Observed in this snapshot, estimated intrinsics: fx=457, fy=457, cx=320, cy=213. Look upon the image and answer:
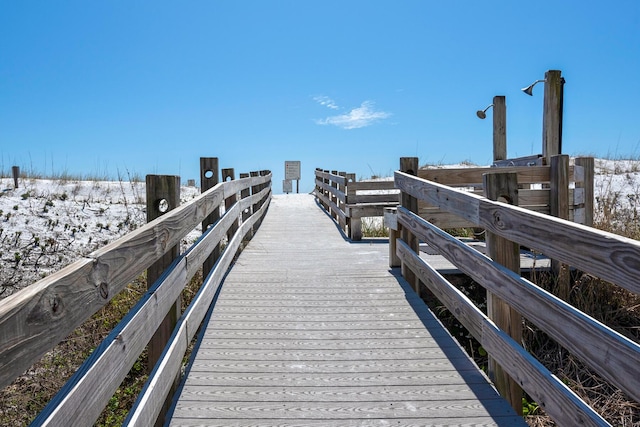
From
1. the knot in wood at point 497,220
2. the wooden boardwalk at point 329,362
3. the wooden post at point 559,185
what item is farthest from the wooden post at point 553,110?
the knot in wood at point 497,220

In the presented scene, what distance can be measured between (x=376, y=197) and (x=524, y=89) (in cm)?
407

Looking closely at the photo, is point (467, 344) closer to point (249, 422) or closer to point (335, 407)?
point (335, 407)

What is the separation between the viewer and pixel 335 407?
9.21 feet

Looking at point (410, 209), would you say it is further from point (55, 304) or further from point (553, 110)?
point (553, 110)

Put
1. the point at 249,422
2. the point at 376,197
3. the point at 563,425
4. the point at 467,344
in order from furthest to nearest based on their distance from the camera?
1. the point at 376,197
2. the point at 467,344
3. the point at 249,422
4. the point at 563,425

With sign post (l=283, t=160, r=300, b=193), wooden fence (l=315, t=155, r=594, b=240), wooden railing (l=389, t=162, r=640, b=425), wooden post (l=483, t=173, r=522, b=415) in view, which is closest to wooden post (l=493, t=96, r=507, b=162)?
wooden fence (l=315, t=155, r=594, b=240)

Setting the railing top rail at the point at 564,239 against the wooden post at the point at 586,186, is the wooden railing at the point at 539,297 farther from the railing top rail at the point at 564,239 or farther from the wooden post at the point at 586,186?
the wooden post at the point at 586,186

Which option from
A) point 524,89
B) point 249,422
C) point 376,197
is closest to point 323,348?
point 249,422

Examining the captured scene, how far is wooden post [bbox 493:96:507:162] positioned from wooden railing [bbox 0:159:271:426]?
8.78 metres

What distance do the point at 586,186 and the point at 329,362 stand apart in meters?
5.40

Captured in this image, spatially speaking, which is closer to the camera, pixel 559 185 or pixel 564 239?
pixel 564 239

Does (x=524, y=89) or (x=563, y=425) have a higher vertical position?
(x=524, y=89)

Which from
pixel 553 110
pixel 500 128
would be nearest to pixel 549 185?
pixel 553 110

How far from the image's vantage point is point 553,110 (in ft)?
29.2
